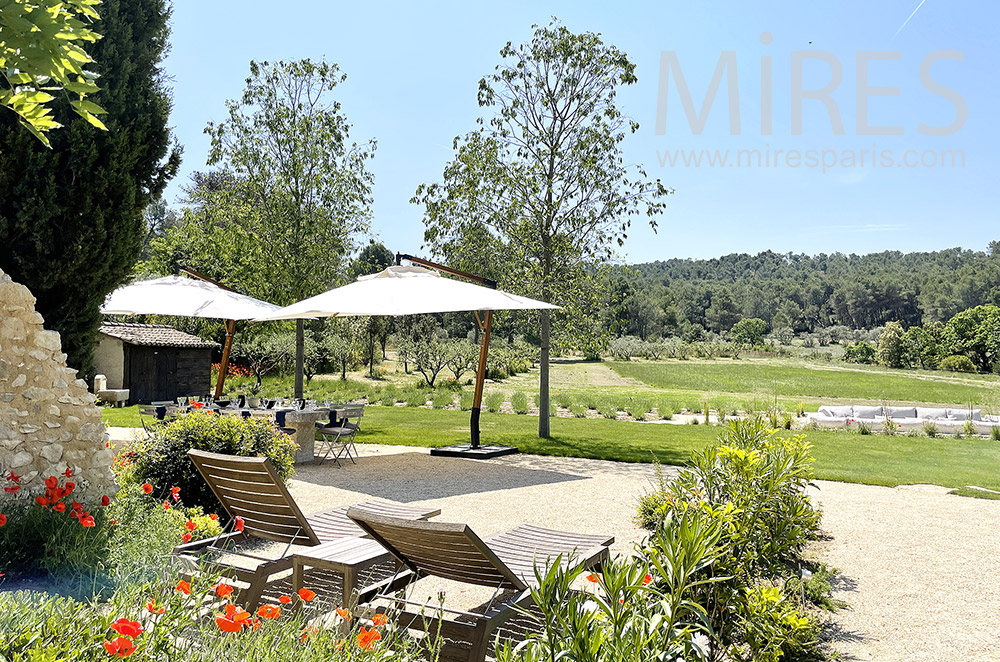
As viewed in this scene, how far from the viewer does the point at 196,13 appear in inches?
424

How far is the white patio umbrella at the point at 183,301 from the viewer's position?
402 inches

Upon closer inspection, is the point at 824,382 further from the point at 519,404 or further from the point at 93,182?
the point at 93,182

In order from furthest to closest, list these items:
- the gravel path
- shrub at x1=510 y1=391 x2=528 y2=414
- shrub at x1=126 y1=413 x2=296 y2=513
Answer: shrub at x1=510 y1=391 x2=528 y2=414 → shrub at x1=126 y1=413 x2=296 y2=513 → the gravel path

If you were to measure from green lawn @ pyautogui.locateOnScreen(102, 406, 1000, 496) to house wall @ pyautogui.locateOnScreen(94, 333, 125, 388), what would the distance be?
14.4 feet

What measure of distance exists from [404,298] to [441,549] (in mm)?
5914

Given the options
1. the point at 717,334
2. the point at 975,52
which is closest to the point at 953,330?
the point at 717,334

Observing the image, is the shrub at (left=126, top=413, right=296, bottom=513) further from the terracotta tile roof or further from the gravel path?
the terracotta tile roof

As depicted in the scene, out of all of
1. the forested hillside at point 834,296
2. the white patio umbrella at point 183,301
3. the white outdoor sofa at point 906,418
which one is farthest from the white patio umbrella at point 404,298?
the forested hillside at point 834,296

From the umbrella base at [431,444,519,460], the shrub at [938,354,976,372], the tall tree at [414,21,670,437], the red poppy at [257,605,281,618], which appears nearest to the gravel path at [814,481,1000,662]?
the red poppy at [257,605,281,618]

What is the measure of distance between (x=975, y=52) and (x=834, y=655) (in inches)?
591

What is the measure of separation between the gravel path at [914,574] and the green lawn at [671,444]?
1601mm

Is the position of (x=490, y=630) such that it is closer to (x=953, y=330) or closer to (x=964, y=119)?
(x=964, y=119)

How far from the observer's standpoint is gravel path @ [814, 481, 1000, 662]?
379cm

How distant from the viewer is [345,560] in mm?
3484
